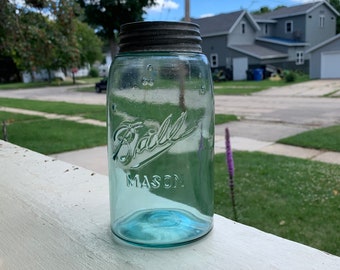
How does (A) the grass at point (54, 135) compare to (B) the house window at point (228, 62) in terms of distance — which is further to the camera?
(B) the house window at point (228, 62)

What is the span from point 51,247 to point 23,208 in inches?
14.0

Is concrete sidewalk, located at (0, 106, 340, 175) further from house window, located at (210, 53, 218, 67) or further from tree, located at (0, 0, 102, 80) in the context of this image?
house window, located at (210, 53, 218, 67)

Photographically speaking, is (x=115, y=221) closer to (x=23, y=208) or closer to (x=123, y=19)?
(x=23, y=208)

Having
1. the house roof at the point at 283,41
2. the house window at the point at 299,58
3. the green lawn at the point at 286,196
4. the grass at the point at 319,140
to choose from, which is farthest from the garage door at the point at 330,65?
the green lawn at the point at 286,196

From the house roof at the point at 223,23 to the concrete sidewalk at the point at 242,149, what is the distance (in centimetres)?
2630

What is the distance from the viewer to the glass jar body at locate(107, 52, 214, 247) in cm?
97

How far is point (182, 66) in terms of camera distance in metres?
0.95

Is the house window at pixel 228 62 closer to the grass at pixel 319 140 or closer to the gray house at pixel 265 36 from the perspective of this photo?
the gray house at pixel 265 36

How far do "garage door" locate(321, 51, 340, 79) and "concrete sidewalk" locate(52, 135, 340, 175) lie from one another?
2216 cm

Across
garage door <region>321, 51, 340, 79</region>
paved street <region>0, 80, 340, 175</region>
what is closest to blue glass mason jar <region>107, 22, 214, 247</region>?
paved street <region>0, 80, 340, 175</region>

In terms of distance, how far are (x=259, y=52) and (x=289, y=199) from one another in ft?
98.6

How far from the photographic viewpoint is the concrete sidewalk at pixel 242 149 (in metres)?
6.53

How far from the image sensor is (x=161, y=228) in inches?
42.2

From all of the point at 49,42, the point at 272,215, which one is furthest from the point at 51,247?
the point at 49,42
